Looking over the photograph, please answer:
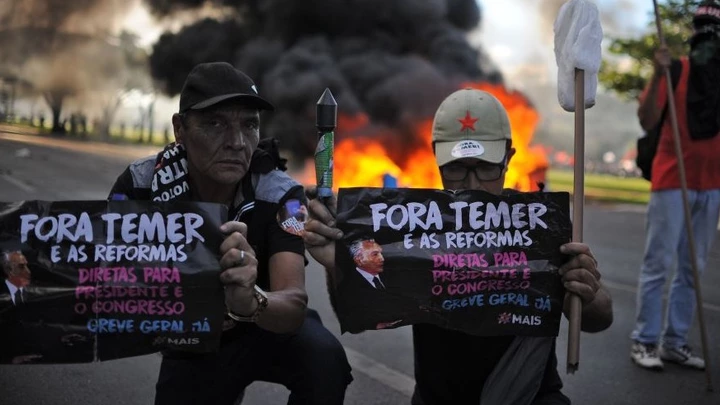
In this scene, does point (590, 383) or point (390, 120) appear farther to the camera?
point (390, 120)

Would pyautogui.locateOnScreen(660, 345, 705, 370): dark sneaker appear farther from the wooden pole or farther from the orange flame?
the wooden pole

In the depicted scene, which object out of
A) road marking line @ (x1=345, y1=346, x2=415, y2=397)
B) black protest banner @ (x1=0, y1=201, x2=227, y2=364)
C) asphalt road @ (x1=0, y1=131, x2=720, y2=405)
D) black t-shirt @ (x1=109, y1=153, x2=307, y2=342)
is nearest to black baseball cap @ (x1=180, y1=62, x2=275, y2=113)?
black t-shirt @ (x1=109, y1=153, x2=307, y2=342)

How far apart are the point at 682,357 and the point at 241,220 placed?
3231mm

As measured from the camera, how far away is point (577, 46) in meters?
2.35

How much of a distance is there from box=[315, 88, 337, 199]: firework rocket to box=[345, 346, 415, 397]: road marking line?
2.08m

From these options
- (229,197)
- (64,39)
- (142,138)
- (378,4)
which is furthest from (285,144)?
(229,197)

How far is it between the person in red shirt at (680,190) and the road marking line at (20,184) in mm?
4138

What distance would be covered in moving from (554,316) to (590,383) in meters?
2.11

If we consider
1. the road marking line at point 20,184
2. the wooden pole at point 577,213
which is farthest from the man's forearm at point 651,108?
the road marking line at point 20,184

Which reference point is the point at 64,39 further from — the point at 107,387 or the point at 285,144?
the point at 285,144

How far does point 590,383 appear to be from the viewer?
14.1 feet

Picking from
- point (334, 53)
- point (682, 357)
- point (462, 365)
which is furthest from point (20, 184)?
point (334, 53)

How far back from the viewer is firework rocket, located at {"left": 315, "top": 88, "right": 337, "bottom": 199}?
7.27ft

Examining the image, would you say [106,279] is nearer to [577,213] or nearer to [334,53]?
[577,213]
